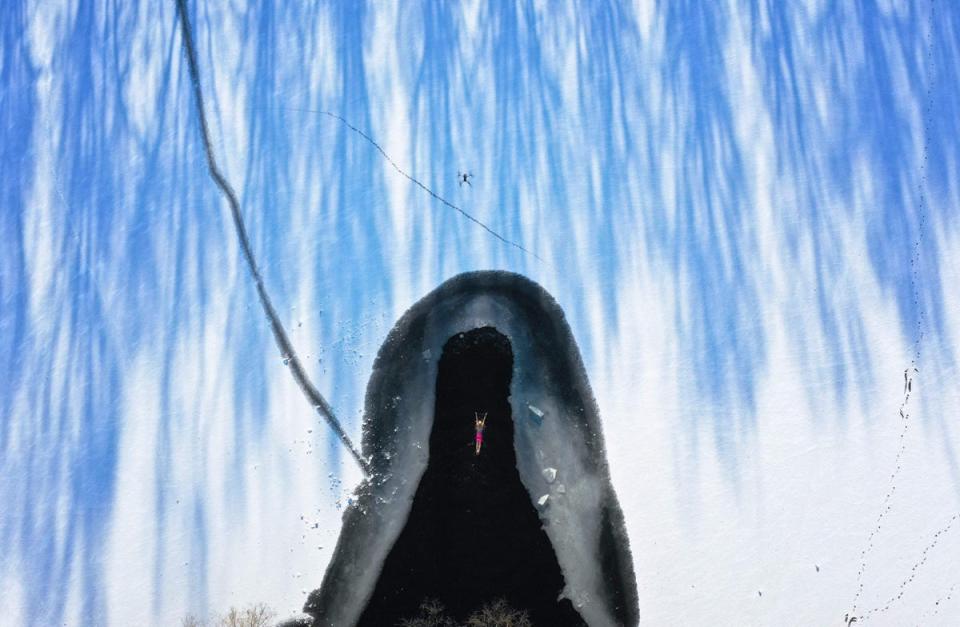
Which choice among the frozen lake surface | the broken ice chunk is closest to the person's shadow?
the broken ice chunk

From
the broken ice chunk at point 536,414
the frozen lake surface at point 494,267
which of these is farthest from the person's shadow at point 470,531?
the frozen lake surface at point 494,267

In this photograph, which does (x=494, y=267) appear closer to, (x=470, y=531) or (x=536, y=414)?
(x=536, y=414)

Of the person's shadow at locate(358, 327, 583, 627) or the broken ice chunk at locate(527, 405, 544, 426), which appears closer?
the person's shadow at locate(358, 327, 583, 627)

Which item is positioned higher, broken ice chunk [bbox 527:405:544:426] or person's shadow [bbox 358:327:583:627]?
broken ice chunk [bbox 527:405:544:426]

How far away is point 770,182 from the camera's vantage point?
18.4 feet

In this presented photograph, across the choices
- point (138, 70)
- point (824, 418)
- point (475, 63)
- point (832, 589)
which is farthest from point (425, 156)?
point (832, 589)

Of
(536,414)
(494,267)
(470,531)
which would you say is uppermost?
(494,267)

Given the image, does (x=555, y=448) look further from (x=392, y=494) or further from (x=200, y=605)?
(x=200, y=605)

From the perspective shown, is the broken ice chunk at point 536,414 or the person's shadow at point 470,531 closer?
the person's shadow at point 470,531

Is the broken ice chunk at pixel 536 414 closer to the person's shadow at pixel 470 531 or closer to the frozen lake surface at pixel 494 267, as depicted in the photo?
the person's shadow at pixel 470 531

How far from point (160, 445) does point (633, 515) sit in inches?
142

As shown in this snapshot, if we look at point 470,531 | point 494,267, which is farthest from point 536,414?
point 494,267

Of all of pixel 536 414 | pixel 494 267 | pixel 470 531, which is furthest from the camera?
pixel 494 267

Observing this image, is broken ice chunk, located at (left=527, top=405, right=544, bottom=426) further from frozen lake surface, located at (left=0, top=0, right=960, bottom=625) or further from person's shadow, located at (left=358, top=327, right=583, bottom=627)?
frozen lake surface, located at (left=0, top=0, right=960, bottom=625)
